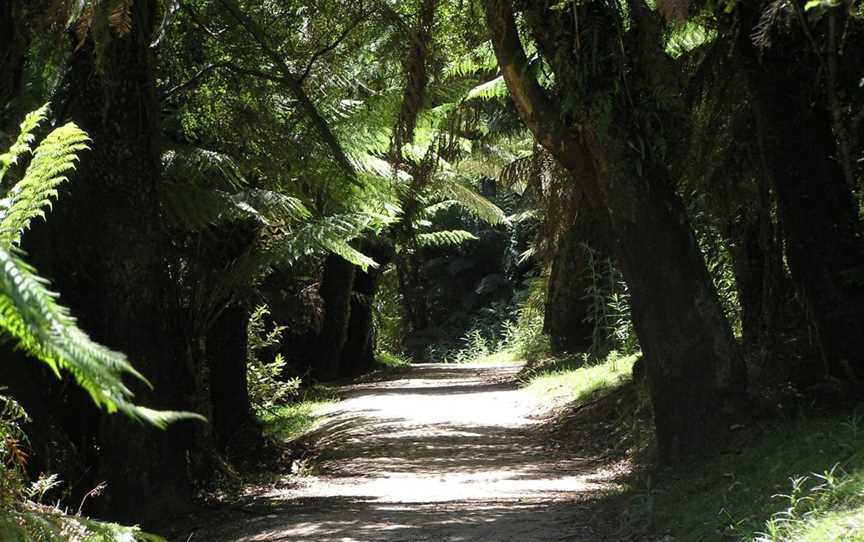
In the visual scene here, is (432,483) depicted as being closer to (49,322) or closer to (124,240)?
(124,240)

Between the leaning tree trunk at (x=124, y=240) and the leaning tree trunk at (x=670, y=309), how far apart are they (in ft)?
8.89

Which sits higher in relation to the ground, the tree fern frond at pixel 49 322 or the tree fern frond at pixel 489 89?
the tree fern frond at pixel 489 89

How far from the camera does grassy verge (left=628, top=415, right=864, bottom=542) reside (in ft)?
14.5

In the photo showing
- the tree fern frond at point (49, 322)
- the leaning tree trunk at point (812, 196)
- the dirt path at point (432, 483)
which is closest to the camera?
the tree fern frond at point (49, 322)

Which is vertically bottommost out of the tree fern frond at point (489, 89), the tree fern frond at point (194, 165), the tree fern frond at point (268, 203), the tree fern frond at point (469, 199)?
the tree fern frond at point (268, 203)

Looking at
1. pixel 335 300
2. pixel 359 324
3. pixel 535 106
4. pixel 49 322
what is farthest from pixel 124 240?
pixel 359 324

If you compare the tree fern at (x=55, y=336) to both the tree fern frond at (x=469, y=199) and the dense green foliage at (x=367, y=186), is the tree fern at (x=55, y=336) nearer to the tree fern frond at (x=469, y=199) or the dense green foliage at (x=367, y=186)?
the dense green foliage at (x=367, y=186)

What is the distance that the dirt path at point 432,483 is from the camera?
634 cm

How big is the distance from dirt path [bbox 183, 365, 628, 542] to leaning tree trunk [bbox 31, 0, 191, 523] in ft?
1.82

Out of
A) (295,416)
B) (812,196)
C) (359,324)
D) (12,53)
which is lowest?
(295,416)

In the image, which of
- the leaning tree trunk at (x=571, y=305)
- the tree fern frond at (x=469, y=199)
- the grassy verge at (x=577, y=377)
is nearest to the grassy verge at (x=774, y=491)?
the grassy verge at (x=577, y=377)

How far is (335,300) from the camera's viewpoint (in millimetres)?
19484

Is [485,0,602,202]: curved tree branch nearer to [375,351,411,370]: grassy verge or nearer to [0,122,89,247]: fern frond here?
[0,122,89,247]: fern frond

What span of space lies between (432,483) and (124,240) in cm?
334
